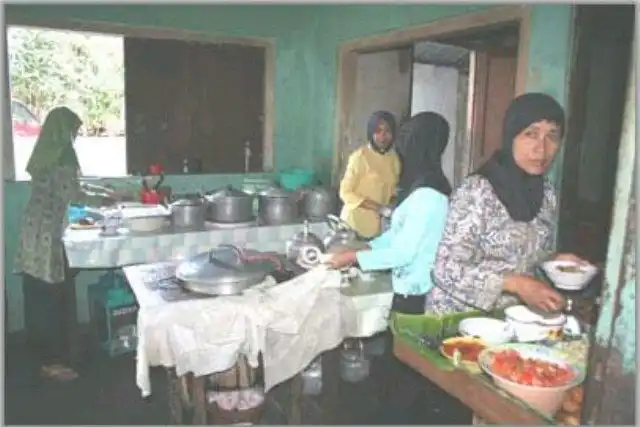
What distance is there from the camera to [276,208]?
3.29 m

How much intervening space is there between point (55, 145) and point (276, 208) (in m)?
1.28

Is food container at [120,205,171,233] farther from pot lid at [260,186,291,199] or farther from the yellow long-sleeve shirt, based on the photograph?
the yellow long-sleeve shirt

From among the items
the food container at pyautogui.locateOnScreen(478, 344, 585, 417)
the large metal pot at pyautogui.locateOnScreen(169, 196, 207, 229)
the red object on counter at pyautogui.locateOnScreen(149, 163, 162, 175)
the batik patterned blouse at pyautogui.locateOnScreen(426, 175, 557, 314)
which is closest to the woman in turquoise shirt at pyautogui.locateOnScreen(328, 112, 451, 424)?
the batik patterned blouse at pyautogui.locateOnScreen(426, 175, 557, 314)

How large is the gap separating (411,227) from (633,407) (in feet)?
3.87

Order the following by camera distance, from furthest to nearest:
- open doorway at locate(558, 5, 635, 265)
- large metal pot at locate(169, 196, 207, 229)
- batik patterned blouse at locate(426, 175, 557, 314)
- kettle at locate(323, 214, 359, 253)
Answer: large metal pot at locate(169, 196, 207, 229) → kettle at locate(323, 214, 359, 253) → open doorway at locate(558, 5, 635, 265) → batik patterned blouse at locate(426, 175, 557, 314)

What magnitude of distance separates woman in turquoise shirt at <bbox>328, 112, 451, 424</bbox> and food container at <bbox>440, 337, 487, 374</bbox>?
0.56 m

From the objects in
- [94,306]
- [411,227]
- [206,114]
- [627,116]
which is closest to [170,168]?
[206,114]

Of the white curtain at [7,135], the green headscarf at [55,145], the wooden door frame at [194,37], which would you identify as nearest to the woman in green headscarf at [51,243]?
the green headscarf at [55,145]

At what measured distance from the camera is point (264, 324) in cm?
177

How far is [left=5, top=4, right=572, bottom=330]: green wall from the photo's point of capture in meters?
3.39

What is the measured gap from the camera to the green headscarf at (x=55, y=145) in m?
2.99

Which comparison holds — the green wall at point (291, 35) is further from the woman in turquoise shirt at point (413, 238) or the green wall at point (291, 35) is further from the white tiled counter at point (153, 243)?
the woman in turquoise shirt at point (413, 238)

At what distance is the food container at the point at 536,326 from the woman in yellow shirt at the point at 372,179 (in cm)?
184

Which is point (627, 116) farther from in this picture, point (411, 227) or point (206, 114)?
point (206, 114)
